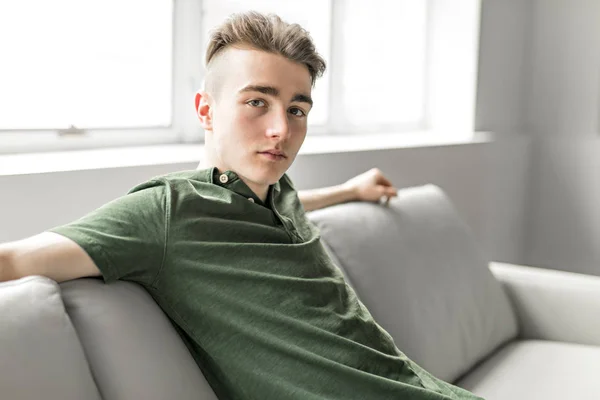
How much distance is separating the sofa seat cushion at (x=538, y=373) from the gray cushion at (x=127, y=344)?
0.90m

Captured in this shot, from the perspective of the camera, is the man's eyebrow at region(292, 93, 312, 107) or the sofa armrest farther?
the sofa armrest

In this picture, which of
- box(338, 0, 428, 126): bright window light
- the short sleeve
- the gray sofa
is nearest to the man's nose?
the short sleeve

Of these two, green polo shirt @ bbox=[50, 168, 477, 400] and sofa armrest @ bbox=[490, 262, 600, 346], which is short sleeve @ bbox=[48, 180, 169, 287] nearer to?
green polo shirt @ bbox=[50, 168, 477, 400]

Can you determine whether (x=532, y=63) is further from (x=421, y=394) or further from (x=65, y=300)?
(x=65, y=300)

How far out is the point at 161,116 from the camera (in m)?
2.36

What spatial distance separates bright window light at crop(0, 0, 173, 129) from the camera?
193 centimetres

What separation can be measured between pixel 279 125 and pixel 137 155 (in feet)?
2.23

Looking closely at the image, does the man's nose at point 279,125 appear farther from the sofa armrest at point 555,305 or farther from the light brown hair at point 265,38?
the sofa armrest at point 555,305

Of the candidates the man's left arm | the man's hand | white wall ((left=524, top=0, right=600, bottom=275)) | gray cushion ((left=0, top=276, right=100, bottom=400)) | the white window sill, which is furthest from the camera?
white wall ((left=524, top=0, right=600, bottom=275))

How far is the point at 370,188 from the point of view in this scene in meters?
2.19

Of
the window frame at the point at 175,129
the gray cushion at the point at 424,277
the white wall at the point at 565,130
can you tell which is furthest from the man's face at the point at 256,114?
the white wall at the point at 565,130

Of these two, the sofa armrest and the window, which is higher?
the window

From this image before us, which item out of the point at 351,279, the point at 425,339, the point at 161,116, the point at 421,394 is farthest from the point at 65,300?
the point at 161,116

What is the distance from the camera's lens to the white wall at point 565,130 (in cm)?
381
